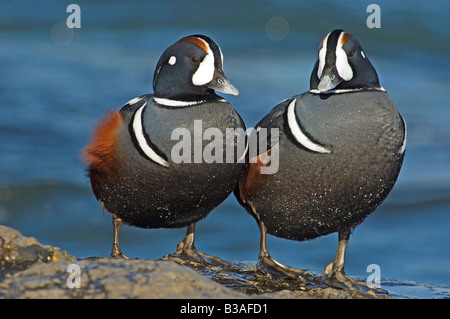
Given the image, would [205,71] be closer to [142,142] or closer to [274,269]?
[142,142]

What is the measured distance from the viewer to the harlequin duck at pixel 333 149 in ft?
22.0

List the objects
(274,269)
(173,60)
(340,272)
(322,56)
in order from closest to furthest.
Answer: (322,56)
(173,60)
(274,269)
(340,272)

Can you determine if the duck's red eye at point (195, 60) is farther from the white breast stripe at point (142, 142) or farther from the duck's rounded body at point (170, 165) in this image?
the white breast stripe at point (142, 142)

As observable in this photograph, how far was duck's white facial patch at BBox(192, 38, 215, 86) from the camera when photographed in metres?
6.88

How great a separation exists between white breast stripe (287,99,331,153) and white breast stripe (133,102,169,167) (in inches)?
43.2

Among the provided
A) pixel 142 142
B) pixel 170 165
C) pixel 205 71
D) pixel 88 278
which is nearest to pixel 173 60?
pixel 205 71

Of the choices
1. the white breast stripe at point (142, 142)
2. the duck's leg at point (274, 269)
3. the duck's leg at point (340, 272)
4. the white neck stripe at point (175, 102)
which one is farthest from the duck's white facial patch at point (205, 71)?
the duck's leg at point (340, 272)

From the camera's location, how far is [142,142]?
684 centimetres

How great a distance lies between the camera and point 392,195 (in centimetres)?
1416

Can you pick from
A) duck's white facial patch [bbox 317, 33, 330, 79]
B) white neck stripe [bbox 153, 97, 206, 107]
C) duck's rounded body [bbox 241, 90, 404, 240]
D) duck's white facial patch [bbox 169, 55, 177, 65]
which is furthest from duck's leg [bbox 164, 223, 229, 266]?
duck's white facial patch [bbox 317, 33, 330, 79]

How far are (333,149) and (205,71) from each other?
1241 millimetres
